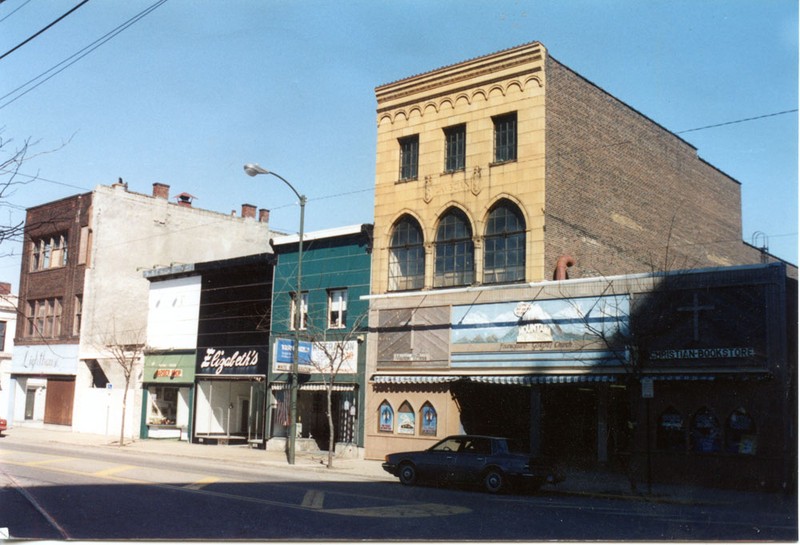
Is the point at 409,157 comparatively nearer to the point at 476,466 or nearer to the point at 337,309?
the point at 337,309

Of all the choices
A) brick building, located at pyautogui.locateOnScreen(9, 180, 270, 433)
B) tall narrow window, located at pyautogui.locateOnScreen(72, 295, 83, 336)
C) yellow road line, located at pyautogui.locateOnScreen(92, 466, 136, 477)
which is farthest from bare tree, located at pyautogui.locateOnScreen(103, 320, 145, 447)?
yellow road line, located at pyautogui.locateOnScreen(92, 466, 136, 477)

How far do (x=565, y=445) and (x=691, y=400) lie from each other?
5173mm

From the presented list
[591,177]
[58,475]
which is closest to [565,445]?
[591,177]

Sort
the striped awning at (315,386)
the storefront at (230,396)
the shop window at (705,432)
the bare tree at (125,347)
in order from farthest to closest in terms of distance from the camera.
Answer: the bare tree at (125,347) → the storefront at (230,396) → the striped awning at (315,386) → the shop window at (705,432)

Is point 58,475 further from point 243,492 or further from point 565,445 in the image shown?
point 565,445

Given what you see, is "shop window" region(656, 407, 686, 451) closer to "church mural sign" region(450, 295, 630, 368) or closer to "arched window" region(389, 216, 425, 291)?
"church mural sign" region(450, 295, 630, 368)

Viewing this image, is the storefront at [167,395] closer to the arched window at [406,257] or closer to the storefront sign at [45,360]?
the storefront sign at [45,360]

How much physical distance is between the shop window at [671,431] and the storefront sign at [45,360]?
31680 mm

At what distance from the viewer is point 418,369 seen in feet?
92.8

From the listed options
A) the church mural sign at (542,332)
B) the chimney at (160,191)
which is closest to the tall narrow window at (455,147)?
the church mural sign at (542,332)

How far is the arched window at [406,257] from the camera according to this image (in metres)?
29.5

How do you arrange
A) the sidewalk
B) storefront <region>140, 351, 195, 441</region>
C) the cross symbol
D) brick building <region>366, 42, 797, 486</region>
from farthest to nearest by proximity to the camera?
storefront <region>140, 351, 195, 441</region> < brick building <region>366, 42, 797, 486</region> < the cross symbol < the sidewalk

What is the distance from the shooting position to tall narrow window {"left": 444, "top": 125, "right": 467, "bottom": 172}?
29016 millimetres

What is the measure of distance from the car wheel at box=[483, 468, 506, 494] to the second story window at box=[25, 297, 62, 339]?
34057mm
